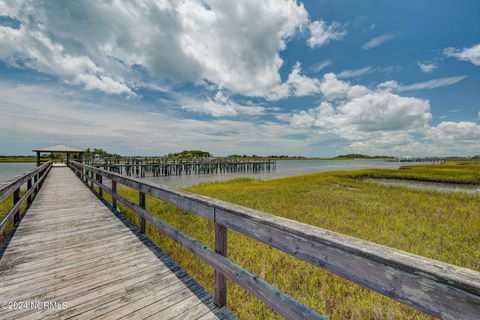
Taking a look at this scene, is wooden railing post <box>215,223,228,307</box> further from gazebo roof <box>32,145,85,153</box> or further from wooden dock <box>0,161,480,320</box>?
gazebo roof <box>32,145,85,153</box>

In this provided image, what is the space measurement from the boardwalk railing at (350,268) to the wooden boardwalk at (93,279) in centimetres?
61

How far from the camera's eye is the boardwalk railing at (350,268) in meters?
1.02

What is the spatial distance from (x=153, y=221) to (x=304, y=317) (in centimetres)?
327

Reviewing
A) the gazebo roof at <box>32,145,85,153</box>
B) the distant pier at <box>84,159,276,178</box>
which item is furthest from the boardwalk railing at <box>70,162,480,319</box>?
the distant pier at <box>84,159,276,178</box>

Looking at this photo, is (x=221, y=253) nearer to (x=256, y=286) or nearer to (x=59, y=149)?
(x=256, y=286)

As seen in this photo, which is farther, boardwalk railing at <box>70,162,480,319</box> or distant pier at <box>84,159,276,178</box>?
distant pier at <box>84,159,276,178</box>

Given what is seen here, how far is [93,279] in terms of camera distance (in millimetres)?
3020

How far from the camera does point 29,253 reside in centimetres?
378

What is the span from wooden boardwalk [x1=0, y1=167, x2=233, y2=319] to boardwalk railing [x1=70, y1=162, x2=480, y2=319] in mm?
613

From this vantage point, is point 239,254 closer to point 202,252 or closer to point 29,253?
point 202,252

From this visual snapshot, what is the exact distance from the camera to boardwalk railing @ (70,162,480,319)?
1022mm

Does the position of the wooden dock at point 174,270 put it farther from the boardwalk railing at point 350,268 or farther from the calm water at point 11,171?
the calm water at point 11,171

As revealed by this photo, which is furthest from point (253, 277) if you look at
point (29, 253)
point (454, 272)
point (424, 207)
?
point (424, 207)

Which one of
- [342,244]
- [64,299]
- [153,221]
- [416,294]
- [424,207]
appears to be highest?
[342,244]
